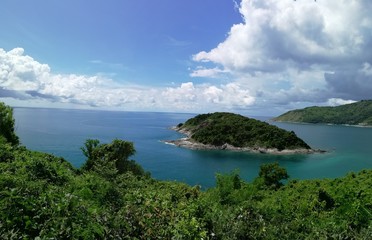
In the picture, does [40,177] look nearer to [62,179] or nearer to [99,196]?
[62,179]

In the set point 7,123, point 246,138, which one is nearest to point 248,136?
point 246,138

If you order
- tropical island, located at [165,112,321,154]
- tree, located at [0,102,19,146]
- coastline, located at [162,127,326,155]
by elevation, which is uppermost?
tree, located at [0,102,19,146]

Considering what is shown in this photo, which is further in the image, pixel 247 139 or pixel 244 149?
pixel 247 139

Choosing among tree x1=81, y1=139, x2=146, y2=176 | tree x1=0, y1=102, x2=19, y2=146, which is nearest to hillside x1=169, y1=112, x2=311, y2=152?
tree x1=81, y1=139, x2=146, y2=176

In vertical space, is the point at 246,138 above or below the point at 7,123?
below

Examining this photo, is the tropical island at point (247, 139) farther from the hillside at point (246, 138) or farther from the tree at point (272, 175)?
the tree at point (272, 175)

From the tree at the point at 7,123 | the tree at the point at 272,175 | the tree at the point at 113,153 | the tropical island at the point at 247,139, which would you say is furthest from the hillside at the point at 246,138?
the tree at the point at 7,123

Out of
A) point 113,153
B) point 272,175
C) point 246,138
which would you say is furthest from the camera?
point 246,138

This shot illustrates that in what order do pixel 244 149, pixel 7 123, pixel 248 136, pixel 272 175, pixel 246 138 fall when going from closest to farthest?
pixel 7 123 < pixel 272 175 < pixel 244 149 < pixel 246 138 < pixel 248 136

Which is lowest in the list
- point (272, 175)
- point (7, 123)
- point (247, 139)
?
point (272, 175)

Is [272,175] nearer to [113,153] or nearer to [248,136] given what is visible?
[113,153]

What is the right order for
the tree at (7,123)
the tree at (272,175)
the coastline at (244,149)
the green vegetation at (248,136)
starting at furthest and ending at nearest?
the green vegetation at (248,136)
the coastline at (244,149)
the tree at (272,175)
the tree at (7,123)

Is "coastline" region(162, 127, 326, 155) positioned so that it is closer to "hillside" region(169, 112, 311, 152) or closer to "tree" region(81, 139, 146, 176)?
"hillside" region(169, 112, 311, 152)

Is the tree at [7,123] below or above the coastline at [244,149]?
above
